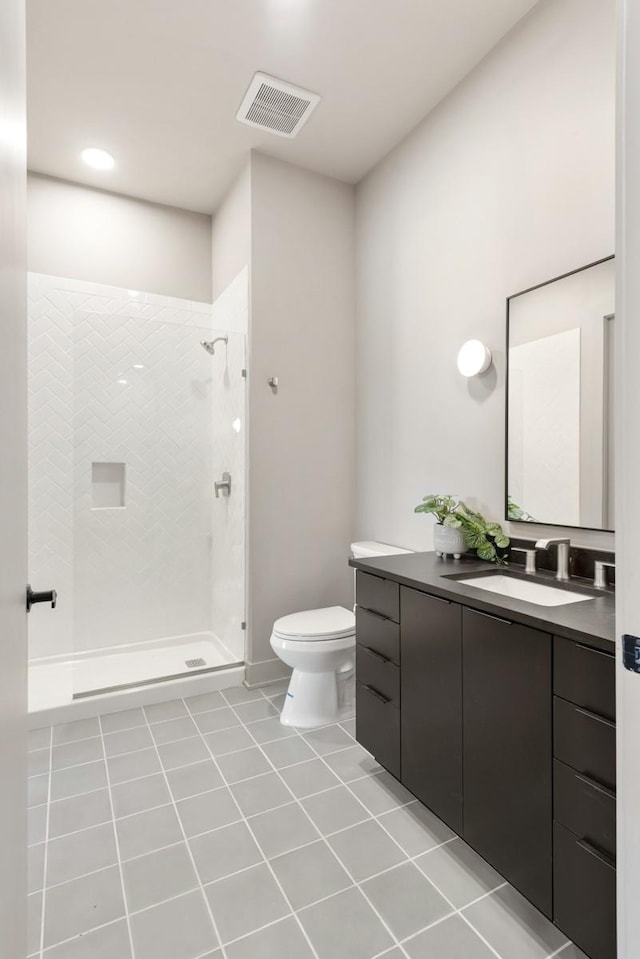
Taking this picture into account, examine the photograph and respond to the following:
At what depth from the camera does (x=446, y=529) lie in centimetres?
207

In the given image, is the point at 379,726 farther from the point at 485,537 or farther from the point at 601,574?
the point at 601,574

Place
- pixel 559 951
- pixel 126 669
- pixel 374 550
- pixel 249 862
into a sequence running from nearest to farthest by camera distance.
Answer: pixel 559 951
pixel 249 862
pixel 374 550
pixel 126 669

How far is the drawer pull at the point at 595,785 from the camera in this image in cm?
106

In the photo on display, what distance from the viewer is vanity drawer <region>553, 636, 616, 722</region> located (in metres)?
1.07

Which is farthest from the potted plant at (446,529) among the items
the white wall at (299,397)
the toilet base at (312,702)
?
the white wall at (299,397)

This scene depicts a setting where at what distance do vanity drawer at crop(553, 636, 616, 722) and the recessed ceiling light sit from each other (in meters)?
3.25

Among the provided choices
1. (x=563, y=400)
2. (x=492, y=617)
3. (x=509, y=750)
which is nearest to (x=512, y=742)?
(x=509, y=750)

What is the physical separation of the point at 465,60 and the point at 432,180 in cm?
45

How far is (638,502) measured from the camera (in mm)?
810

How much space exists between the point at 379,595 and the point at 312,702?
83 centimetres

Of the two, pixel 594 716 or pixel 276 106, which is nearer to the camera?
pixel 594 716

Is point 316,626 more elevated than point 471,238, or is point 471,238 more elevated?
point 471,238

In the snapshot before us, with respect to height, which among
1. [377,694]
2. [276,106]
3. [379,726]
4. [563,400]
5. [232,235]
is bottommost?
[379,726]

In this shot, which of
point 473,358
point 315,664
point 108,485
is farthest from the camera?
point 108,485
